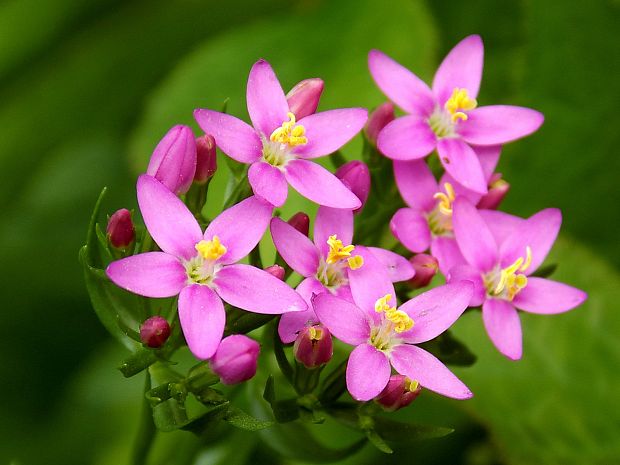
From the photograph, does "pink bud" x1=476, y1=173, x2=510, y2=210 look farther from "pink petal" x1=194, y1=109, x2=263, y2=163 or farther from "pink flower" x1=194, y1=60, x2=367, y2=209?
"pink petal" x1=194, y1=109, x2=263, y2=163

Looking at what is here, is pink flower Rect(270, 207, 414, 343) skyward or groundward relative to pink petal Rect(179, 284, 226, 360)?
groundward

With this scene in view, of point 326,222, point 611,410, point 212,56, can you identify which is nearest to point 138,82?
point 212,56

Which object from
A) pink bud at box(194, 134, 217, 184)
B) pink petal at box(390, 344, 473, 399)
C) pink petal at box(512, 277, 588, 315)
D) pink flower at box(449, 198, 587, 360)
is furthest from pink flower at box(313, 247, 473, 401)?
pink bud at box(194, 134, 217, 184)

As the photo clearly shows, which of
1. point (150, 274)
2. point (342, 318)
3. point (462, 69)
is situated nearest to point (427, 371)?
point (342, 318)

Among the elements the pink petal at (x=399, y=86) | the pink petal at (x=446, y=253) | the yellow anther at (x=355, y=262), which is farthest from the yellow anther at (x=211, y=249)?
the pink petal at (x=399, y=86)

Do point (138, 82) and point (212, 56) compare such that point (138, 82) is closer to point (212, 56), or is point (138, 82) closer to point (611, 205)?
point (212, 56)

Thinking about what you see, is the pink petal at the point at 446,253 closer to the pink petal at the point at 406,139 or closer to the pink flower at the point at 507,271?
the pink flower at the point at 507,271

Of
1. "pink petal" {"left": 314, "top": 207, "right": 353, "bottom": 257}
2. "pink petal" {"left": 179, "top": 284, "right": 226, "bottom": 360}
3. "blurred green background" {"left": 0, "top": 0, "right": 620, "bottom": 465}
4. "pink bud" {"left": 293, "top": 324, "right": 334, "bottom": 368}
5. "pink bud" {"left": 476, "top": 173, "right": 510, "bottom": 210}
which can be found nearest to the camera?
"pink petal" {"left": 179, "top": 284, "right": 226, "bottom": 360}

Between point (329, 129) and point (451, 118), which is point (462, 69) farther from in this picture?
point (329, 129)

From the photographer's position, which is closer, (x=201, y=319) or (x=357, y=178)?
(x=201, y=319)
